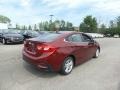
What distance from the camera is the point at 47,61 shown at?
5.48 metres

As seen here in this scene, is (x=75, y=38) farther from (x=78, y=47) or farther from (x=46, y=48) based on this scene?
(x=46, y=48)

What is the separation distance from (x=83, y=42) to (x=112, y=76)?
6.18 feet

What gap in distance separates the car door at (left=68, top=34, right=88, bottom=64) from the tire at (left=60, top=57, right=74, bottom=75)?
33 centimetres

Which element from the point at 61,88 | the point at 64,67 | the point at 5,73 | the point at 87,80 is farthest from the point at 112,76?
the point at 5,73

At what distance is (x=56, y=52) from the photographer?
5633 millimetres

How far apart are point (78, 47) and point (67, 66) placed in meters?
0.96

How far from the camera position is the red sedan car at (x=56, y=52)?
18.2ft

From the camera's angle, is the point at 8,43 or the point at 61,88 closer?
the point at 61,88

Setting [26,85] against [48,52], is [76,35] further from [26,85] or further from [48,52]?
[26,85]

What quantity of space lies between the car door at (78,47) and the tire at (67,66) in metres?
0.33

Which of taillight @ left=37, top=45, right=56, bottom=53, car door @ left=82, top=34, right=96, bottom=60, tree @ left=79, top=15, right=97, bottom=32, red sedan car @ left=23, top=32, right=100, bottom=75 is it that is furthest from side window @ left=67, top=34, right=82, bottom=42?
tree @ left=79, top=15, right=97, bottom=32

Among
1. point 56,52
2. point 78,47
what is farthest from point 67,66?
point 78,47

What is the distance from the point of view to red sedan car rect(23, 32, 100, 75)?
5.54 m

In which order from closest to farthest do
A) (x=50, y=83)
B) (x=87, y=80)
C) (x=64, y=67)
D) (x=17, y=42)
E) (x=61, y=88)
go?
1. (x=61, y=88)
2. (x=50, y=83)
3. (x=87, y=80)
4. (x=64, y=67)
5. (x=17, y=42)
